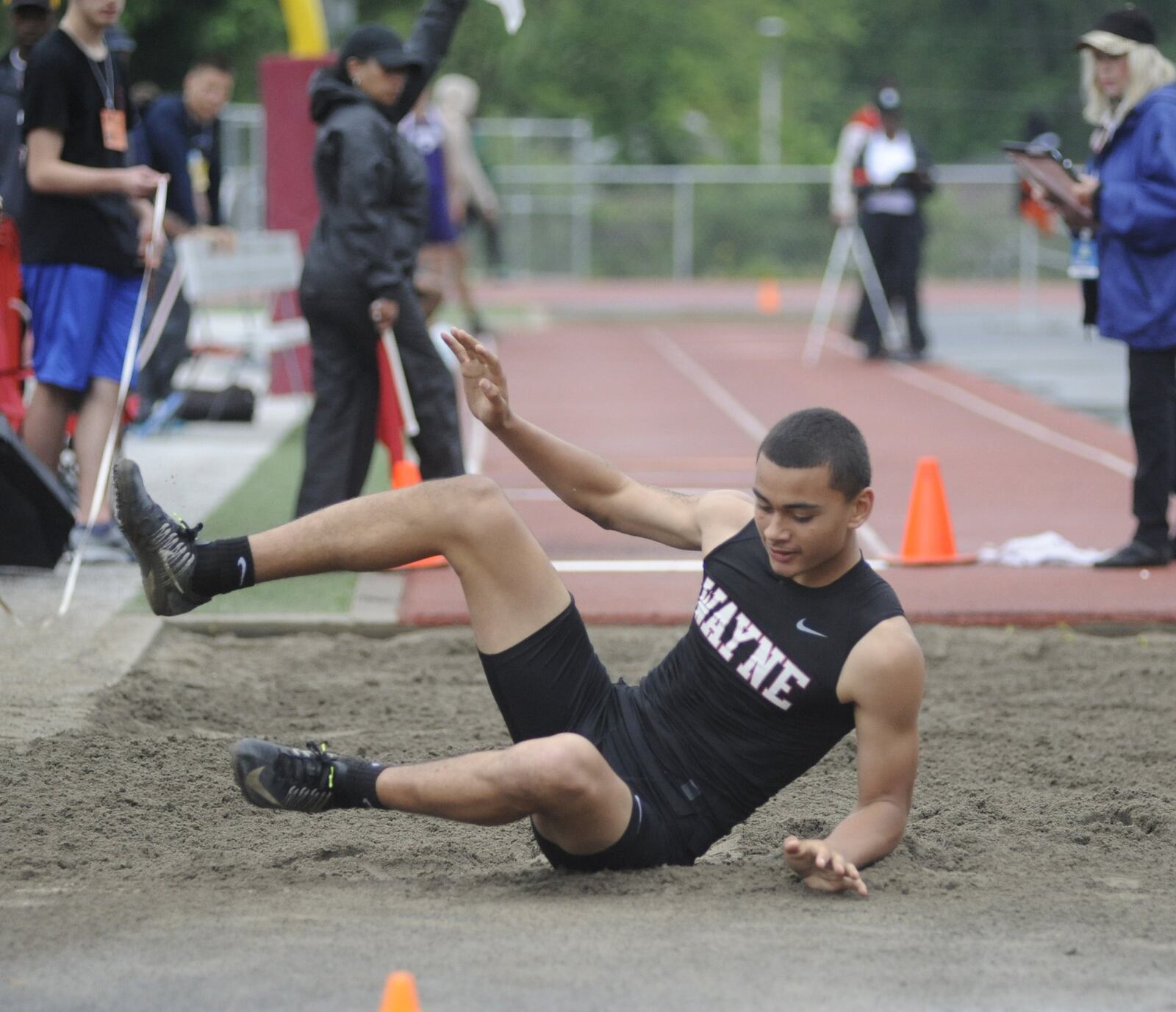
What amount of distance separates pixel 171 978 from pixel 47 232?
464cm

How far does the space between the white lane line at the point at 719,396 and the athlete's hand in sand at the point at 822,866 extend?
4.58 metres

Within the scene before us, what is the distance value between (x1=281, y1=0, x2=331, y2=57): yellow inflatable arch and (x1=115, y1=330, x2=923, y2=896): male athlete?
400 inches

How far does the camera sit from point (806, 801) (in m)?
5.11

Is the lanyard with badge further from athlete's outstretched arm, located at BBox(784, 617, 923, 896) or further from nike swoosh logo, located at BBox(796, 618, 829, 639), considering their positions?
athlete's outstretched arm, located at BBox(784, 617, 923, 896)

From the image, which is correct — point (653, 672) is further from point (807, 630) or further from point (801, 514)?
point (801, 514)

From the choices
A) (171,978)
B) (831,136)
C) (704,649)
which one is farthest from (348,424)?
(831,136)

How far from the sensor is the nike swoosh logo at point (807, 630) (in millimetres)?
4020

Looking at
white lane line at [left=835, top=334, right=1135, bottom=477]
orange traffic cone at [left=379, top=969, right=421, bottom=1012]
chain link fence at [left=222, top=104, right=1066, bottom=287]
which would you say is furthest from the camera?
chain link fence at [left=222, top=104, right=1066, bottom=287]

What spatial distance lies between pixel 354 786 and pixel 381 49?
15.1 feet

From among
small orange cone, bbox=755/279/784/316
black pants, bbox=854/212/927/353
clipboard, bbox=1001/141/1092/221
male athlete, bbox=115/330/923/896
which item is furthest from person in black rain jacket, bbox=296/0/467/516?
small orange cone, bbox=755/279/784/316

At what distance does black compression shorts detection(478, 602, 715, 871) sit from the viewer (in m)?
4.20

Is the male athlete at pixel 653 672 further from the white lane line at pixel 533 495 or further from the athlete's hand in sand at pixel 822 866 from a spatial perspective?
the white lane line at pixel 533 495

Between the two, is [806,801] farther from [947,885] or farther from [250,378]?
[250,378]

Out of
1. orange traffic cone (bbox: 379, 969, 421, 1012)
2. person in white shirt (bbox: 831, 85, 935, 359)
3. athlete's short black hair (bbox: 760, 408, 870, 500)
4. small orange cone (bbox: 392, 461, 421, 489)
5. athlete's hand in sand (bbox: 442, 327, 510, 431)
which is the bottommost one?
orange traffic cone (bbox: 379, 969, 421, 1012)
